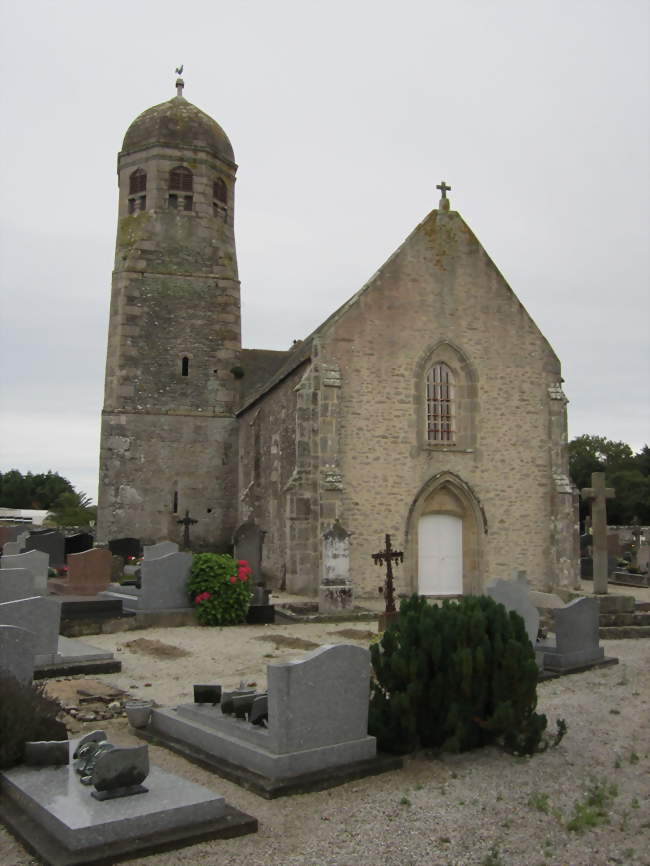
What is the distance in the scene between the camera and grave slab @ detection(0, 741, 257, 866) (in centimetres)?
450

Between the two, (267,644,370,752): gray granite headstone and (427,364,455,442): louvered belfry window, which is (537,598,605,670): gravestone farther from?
(427,364,455,442): louvered belfry window

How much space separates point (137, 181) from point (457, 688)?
23251mm

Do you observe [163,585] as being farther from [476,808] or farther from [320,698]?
[476,808]

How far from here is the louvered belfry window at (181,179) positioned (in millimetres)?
25797

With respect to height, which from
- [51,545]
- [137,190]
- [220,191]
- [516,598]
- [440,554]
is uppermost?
[220,191]

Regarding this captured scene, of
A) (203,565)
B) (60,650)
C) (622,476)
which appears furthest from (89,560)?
(622,476)

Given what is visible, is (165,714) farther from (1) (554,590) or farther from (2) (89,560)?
(1) (554,590)

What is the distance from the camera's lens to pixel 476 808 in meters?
5.32

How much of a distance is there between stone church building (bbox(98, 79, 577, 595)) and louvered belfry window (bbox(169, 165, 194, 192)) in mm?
4200

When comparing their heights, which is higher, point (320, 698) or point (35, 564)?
point (35, 564)

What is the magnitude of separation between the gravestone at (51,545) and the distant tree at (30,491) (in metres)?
41.0

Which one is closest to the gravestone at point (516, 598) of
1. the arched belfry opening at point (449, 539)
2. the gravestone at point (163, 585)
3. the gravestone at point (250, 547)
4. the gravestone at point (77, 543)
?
the gravestone at point (163, 585)

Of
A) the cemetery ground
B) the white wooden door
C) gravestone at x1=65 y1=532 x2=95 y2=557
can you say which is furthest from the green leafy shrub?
gravestone at x1=65 y1=532 x2=95 y2=557

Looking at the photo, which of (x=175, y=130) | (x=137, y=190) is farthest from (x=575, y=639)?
(x=175, y=130)
